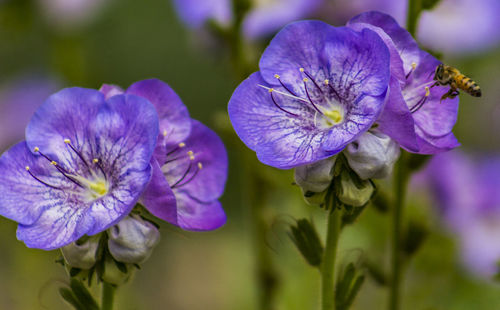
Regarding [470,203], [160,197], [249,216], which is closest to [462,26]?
[470,203]

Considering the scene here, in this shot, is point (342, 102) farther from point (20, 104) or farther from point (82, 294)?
point (20, 104)

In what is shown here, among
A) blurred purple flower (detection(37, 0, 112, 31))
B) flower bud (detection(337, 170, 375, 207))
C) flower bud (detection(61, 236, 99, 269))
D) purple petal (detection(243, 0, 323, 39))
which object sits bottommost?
blurred purple flower (detection(37, 0, 112, 31))

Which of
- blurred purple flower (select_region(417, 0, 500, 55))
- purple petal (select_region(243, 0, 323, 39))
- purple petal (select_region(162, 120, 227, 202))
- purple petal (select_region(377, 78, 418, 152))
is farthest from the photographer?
blurred purple flower (select_region(417, 0, 500, 55))

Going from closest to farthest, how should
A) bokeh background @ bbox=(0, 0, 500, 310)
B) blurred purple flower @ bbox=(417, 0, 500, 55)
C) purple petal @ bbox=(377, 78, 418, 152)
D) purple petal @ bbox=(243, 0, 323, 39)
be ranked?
purple petal @ bbox=(377, 78, 418, 152)
bokeh background @ bbox=(0, 0, 500, 310)
purple petal @ bbox=(243, 0, 323, 39)
blurred purple flower @ bbox=(417, 0, 500, 55)

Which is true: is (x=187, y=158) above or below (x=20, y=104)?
above

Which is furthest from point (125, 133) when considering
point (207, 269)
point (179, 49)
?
point (179, 49)

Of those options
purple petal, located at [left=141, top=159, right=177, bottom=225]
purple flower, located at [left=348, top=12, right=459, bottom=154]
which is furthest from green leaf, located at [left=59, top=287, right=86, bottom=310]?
purple flower, located at [left=348, top=12, right=459, bottom=154]

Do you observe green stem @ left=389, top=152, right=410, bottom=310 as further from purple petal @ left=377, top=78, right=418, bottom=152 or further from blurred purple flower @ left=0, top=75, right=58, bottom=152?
blurred purple flower @ left=0, top=75, right=58, bottom=152

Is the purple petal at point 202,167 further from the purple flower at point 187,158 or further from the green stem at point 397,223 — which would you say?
the green stem at point 397,223

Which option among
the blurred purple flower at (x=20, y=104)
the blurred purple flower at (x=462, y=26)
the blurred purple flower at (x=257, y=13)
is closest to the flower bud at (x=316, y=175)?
the blurred purple flower at (x=257, y=13)
